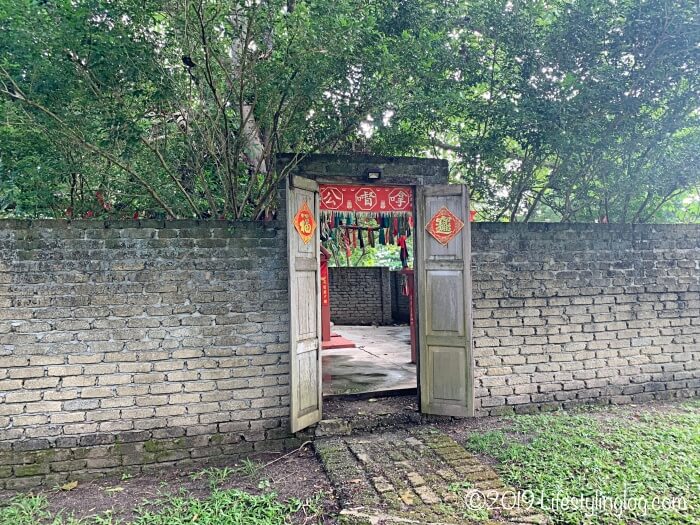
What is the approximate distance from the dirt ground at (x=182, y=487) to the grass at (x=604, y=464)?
52.8 inches

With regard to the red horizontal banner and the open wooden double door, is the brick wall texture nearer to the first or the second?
the open wooden double door

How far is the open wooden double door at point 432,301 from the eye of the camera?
4.03 meters

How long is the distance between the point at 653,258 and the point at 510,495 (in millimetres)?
3467

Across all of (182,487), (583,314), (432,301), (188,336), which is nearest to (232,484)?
(182,487)

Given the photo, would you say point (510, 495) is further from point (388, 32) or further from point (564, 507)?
point (388, 32)

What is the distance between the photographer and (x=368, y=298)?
1236 cm

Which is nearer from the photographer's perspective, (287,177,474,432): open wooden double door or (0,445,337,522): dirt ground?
(0,445,337,522): dirt ground

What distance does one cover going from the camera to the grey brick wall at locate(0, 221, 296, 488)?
11.5ft

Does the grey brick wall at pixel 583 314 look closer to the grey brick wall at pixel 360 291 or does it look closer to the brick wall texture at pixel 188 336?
the brick wall texture at pixel 188 336

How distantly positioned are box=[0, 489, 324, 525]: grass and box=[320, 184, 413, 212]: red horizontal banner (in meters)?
2.60

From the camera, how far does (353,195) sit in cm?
465

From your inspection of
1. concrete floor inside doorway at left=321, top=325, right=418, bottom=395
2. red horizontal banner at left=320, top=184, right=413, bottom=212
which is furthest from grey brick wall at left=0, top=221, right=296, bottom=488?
concrete floor inside doorway at left=321, top=325, right=418, bottom=395
